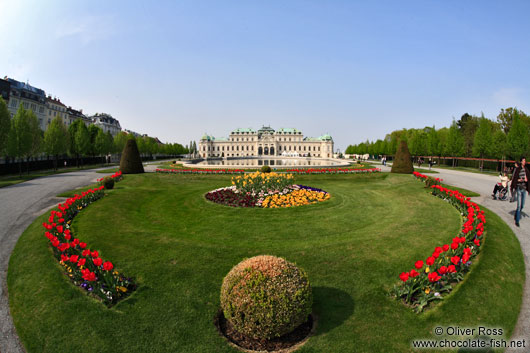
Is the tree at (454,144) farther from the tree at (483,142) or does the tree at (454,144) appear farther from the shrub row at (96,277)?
the shrub row at (96,277)

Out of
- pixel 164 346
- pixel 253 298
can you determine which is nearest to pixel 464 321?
pixel 253 298

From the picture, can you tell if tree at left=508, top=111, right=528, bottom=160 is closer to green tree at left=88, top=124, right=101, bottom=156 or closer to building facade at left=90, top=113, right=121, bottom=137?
green tree at left=88, top=124, right=101, bottom=156

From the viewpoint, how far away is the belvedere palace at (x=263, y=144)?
451 ft

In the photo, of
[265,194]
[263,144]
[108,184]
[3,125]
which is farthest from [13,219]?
[263,144]

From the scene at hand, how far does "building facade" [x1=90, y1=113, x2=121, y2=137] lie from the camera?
94188 millimetres

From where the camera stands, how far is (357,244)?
29.1 ft

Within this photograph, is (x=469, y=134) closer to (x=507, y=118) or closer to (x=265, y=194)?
(x=507, y=118)

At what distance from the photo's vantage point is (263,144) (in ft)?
450

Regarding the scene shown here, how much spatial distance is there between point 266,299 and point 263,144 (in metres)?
134

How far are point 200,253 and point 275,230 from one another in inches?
132

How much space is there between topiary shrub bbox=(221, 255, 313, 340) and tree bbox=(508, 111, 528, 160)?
144ft

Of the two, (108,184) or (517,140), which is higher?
(517,140)

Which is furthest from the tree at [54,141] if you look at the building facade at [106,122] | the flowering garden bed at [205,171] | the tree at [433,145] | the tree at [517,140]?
the tree at [433,145]

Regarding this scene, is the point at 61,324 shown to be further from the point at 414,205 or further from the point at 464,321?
the point at 414,205
